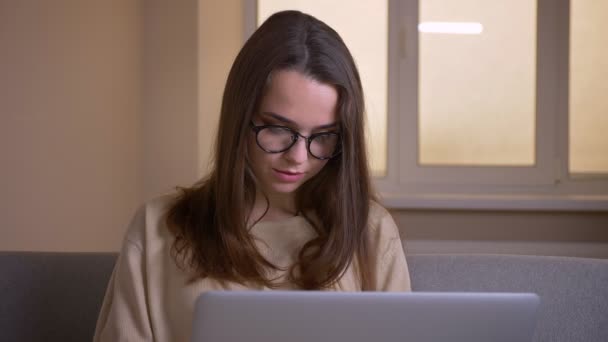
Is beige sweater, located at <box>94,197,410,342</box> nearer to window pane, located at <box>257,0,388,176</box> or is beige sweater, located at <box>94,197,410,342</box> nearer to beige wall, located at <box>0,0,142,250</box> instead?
beige wall, located at <box>0,0,142,250</box>

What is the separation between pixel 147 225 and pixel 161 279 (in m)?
0.09

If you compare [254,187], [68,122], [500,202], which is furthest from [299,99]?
[500,202]

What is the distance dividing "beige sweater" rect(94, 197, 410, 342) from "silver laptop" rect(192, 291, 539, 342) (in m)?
0.44

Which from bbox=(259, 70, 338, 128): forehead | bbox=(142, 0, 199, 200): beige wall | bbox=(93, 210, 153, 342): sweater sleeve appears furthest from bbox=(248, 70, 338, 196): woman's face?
bbox=(142, 0, 199, 200): beige wall

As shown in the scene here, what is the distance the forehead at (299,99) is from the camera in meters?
1.17

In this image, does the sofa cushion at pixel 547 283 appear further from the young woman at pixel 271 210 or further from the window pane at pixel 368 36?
the window pane at pixel 368 36

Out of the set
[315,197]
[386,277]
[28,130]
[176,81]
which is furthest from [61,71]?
[386,277]

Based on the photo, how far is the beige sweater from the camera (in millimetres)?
1209

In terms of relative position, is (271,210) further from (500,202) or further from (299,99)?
(500,202)

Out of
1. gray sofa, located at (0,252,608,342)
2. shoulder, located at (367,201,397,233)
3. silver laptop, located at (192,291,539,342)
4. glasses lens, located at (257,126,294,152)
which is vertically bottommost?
gray sofa, located at (0,252,608,342)

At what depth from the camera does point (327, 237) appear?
4.31ft

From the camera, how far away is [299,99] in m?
1.17

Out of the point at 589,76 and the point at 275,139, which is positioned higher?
the point at 589,76

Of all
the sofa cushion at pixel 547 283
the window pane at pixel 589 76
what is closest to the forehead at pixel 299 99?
the sofa cushion at pixel 547 283
